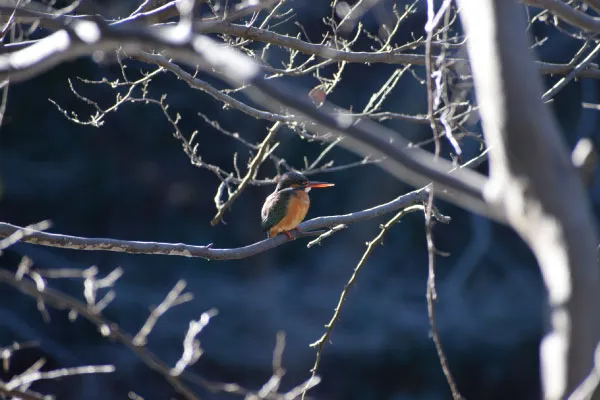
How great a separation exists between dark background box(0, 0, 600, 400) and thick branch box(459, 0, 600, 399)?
9435 millimetres

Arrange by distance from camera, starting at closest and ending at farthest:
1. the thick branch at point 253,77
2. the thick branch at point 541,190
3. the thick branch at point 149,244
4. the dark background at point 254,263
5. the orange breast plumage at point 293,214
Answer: the thick branch at point 541,190
the thick branch at point 253,77
the thick branch at point 149,244
the orange breast plumage at point 293,214
the dark background at point 254,263

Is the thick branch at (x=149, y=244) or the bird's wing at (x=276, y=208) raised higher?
the bird's wing at (x=276, y=208)

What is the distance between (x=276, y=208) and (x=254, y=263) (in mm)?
8010

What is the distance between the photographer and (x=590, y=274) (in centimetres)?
132

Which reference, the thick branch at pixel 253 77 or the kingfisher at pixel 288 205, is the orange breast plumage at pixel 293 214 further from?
the thick branch at pixel 253 77

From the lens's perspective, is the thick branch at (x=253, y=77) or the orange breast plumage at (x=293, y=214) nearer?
the thick branch at (x=253, y=77)

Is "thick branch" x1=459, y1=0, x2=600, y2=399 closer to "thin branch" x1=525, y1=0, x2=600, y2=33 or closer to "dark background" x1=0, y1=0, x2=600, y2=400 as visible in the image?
"thin branch" x1=525, y1=0, x2=600, y2=33

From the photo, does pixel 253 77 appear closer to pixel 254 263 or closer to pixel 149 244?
pixel 149 244

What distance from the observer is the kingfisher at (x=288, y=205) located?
529 centimetres

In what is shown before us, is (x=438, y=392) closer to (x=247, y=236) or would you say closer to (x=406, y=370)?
(x=406, y=370)

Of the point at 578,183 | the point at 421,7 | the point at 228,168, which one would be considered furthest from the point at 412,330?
the point at 578,183

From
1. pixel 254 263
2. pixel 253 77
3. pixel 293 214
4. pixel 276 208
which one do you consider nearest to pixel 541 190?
pixel 253 77

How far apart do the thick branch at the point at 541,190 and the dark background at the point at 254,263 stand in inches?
371

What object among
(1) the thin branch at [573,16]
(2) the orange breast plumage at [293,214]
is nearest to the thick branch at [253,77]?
(1) the thin branch at [573,16]
